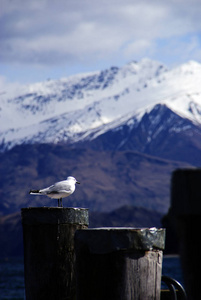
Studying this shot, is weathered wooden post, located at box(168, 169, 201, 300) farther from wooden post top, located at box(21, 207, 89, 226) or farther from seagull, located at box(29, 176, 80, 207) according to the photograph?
seagull, located at box(29, 176, 80, 207)

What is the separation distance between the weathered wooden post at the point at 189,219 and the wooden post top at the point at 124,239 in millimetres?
1834

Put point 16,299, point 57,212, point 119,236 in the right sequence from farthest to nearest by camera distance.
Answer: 1. point 16,299
2. point 57,212
3. point 119,236

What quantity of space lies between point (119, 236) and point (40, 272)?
2176mm

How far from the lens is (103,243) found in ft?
18.8

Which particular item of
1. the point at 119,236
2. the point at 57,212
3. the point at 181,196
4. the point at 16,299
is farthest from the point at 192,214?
the point at 16,299

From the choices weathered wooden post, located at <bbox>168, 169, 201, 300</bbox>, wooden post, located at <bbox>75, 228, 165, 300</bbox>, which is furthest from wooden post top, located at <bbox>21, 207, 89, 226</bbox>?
weathered wooden post, located at <bbox>168, 169, 201, 300</bbox>

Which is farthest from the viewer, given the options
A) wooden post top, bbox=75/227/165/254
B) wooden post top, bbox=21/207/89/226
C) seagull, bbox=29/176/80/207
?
seagull, bbox=29/176/80/207

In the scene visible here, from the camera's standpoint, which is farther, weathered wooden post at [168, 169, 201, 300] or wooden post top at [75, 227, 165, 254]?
wooden post top at [75, 227, 165, 254]

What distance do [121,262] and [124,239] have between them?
0.19 meters

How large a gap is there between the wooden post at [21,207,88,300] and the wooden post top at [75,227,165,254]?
5.84 ft

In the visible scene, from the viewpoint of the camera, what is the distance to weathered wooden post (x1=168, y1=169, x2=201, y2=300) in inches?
148

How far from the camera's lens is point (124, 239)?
5.67 m

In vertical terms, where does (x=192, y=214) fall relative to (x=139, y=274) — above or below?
above

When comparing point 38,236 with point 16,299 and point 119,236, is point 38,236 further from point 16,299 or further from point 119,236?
point 16,299
